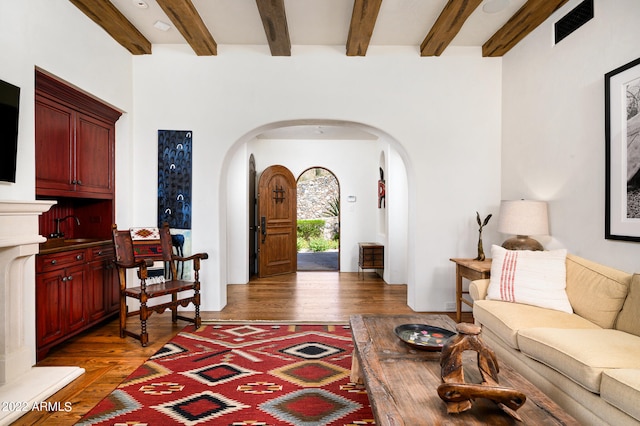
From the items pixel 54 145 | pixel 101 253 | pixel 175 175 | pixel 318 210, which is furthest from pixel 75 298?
pixel 318 210

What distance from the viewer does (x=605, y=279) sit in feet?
8.21

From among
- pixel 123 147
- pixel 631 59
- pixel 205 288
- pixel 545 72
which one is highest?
pixel 545 72

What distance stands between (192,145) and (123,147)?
775mm

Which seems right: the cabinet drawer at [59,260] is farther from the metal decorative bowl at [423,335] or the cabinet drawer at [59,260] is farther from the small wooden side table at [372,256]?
the small wooden side table at [372,256]

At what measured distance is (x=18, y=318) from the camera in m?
2.56

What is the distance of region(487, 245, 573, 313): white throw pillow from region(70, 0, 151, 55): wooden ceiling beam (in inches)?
165

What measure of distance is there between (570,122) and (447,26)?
1504 millimetres

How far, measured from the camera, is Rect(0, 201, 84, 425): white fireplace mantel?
2.37 meters

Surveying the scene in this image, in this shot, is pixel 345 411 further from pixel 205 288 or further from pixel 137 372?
pixel 205 288

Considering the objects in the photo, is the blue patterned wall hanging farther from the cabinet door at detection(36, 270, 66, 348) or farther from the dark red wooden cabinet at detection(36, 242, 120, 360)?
the cabinet door at detection(36, 270, 66, 348)

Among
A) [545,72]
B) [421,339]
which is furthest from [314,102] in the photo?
[421,339]

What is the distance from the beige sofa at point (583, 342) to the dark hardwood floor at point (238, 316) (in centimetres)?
158

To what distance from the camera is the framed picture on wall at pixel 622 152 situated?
2.58 meters

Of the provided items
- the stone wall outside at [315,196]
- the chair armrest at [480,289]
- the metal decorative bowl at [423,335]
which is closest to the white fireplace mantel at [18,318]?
the metal decorative bowl at [423,335]
